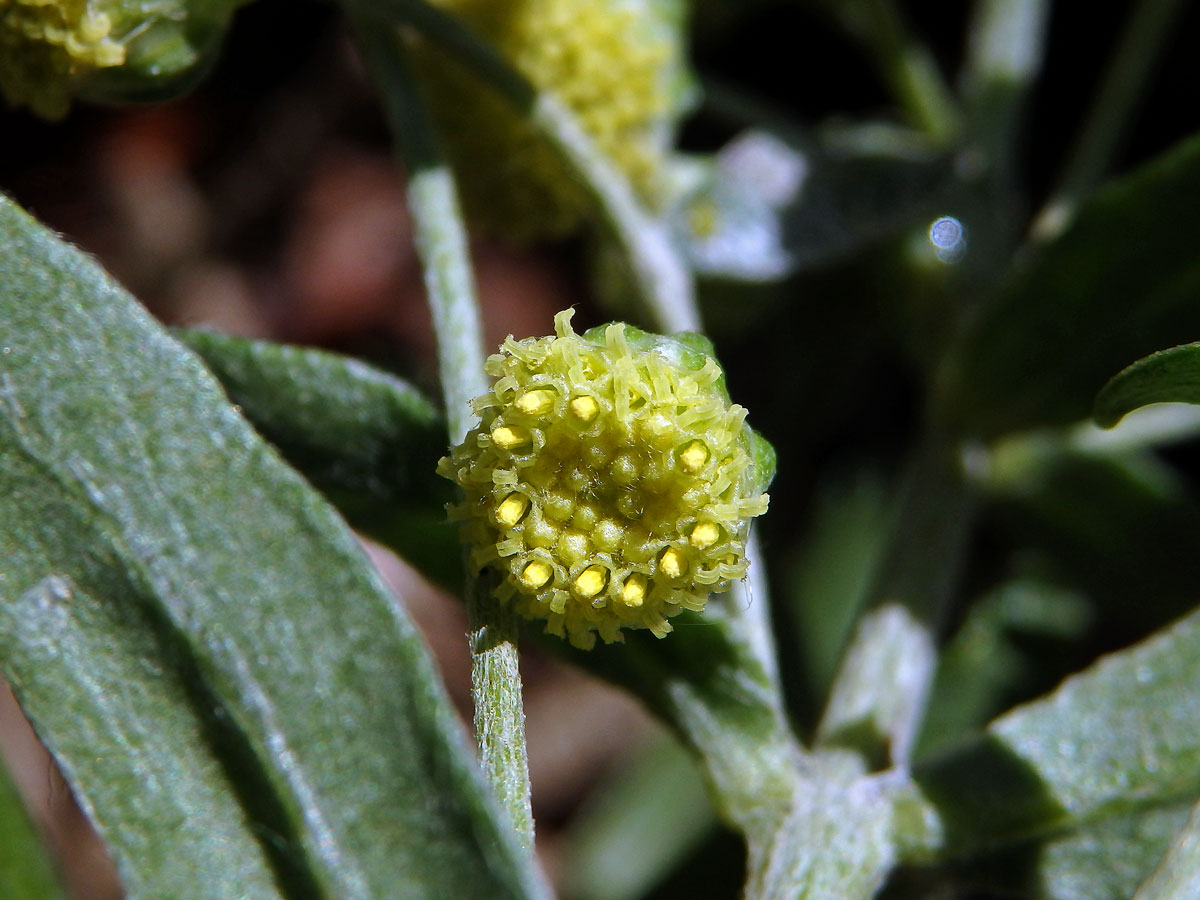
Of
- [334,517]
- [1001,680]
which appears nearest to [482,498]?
[334,517]

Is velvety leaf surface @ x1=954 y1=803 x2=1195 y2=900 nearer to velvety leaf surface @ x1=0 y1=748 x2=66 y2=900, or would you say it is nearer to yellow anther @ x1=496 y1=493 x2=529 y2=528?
yellow anther @ x1=496 y1=493 x2=529 y2=528

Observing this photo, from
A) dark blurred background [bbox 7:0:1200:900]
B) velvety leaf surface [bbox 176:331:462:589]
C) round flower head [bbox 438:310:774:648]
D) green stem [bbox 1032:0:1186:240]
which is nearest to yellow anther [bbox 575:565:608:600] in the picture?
round flower head [bbox 438:310:774:648]

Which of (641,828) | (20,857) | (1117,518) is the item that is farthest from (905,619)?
(20,857)

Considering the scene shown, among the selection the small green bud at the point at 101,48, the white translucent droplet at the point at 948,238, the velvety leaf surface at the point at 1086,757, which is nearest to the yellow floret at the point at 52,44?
the small green bud at the point at 101,48

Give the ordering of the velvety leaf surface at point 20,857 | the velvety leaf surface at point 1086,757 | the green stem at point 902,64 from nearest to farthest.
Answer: the velvety leaf surface at point 20,857 → the velvety leaf surface at point 1086,757 → the green stem at point 902,64

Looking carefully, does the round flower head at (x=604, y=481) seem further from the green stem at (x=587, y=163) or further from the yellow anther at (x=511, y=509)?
the green stem at (x=587, y=163)

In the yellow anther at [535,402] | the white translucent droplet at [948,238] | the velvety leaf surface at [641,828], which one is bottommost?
the velvety leaf surface at [641,828]

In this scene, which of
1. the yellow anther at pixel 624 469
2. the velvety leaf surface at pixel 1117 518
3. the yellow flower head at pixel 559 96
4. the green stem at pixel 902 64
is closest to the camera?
the yellow anther at pixel 624 469

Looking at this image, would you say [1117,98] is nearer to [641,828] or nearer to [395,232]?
[641,828]
